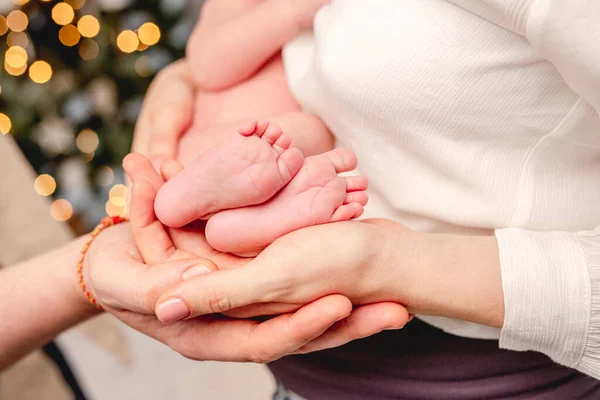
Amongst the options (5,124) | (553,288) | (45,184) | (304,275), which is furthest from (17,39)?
(553,288)

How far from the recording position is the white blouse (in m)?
0.56

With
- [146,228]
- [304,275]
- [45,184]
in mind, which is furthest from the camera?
[45,184]

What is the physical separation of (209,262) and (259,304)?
0.07 metres

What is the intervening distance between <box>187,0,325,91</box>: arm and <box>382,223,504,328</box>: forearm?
0.41 metres

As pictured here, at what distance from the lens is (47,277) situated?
762 millimetres

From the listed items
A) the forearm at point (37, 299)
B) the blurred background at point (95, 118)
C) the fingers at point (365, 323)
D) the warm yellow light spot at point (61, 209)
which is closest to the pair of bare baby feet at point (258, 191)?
the fingers at point (365, 323)

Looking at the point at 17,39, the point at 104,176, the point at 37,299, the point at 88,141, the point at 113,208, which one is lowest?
the point at 113,208

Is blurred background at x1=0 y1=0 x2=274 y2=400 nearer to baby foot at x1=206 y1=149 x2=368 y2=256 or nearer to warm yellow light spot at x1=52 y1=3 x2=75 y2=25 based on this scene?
warm yellow light spot at x1=52 y1=3 x2=75 y2=25

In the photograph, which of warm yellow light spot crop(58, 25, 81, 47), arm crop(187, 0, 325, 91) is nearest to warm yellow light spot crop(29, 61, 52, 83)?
warm yellow light spot crop(58, 25, 81, 47)

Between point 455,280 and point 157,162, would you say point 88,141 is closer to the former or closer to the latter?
point 157,162

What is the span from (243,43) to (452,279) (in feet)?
1.65

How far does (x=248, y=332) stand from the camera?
0.59 metres

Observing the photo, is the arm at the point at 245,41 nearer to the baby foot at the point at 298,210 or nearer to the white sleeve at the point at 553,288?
the baby foot at the point at 298,210

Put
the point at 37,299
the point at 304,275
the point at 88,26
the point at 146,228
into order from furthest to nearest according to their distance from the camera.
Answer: the point at 88,26 < the point at 37,299 < the point at 146,228 < the point at 304,275
